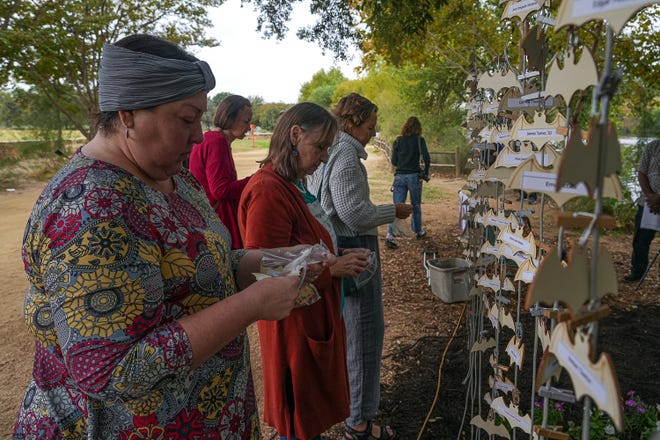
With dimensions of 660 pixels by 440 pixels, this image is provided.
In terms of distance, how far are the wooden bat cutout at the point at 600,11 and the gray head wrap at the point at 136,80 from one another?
76 centimetres

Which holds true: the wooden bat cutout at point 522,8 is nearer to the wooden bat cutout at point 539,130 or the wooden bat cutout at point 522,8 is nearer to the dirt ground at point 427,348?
the wooden bat cutout at point 539,130

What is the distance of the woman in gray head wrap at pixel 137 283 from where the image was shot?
89cm

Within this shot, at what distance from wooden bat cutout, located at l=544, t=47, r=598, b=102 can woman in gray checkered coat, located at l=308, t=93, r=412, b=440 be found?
1480mm

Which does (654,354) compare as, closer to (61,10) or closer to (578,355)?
(578,355)

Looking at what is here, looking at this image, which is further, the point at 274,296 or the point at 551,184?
the point at 274,296

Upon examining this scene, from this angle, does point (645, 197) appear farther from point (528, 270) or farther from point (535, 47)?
point (528, 270)

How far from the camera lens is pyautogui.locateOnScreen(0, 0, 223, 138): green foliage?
21.0ft

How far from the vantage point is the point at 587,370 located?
0.67 meters

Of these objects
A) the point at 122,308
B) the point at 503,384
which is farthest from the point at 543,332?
the point at 122,308

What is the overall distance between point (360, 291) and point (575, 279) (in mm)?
1762

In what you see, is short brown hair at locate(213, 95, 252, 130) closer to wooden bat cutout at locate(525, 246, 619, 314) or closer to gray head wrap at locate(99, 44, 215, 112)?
gray head wrap at locate(99, 44, 215, 112)

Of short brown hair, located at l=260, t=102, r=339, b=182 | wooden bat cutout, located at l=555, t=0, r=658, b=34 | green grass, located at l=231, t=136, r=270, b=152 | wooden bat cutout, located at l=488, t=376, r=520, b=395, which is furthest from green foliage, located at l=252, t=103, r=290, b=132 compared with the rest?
wooden bat cutout, located at l=555, t=0, r=658, b=34

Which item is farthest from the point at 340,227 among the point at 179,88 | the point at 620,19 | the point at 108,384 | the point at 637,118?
the point at 637,118

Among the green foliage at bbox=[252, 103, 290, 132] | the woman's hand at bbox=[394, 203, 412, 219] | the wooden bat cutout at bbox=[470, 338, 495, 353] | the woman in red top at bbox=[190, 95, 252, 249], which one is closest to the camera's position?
the wooden bat cutout at bbox=[470, 338, 495, 353]
